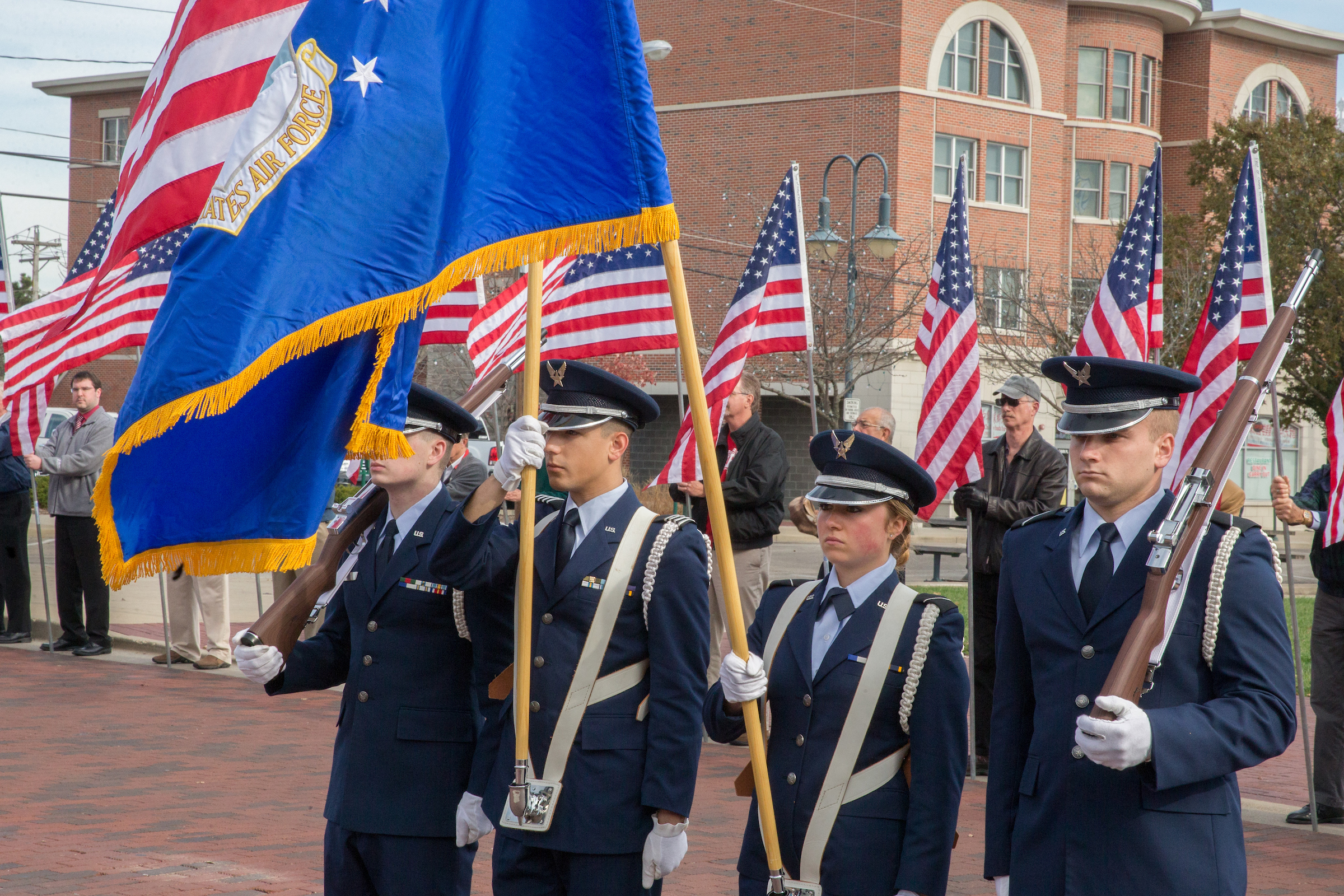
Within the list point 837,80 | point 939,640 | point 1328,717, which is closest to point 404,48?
point 939,640

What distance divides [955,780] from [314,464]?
1.84 m

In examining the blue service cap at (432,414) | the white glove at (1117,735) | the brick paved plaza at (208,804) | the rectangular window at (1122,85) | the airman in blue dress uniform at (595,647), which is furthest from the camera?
the rectangular window at (1122,85)

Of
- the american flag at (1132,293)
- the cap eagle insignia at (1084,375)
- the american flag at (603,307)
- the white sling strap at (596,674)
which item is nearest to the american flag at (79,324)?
the american flag at (603,307)

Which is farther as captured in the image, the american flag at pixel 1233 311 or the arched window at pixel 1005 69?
the arched window at pixel 1005 69

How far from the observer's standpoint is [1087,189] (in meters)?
40.9

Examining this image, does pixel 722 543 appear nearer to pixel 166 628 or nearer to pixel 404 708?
pixel 404 708

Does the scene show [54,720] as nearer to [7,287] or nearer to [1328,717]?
[7,287]

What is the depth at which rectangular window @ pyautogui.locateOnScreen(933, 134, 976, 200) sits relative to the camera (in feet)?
123

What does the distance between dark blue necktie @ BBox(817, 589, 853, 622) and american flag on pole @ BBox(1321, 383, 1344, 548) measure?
422 centimetres

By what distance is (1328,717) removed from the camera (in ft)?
24.5

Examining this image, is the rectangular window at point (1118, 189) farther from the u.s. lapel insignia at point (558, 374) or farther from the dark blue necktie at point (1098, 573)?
the dark blue necktie at point (1098, 573)

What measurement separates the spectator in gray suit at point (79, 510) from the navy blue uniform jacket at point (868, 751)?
9.42 m

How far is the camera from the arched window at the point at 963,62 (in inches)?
1480

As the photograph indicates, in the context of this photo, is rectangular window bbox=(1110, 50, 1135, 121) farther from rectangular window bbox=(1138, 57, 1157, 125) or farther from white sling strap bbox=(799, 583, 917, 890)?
white sling strap bbox=(799, 583, 917, 890)
